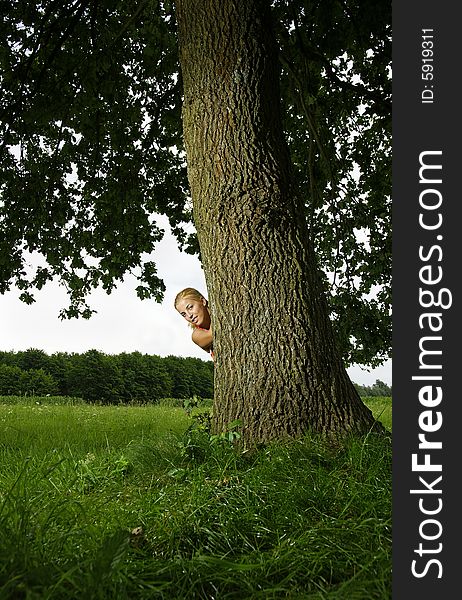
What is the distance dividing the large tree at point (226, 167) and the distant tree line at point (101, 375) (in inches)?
228

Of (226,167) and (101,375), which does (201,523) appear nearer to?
(226,167)

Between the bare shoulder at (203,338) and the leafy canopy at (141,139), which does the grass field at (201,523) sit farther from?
the leafy canopy at (141,139)

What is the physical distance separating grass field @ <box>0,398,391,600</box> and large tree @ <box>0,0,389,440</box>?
23.6 inches

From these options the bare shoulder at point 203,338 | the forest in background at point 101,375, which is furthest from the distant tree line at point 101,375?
the bare shoulder at point 203,338

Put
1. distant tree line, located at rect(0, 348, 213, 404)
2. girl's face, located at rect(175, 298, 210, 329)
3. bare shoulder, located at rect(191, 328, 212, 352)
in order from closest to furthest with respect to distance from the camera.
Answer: bare shoulder, located at rect(191, 328, 212, 352), girl's face, located at rect(175, 298, 210, 329), distant tree line, located at rect(0, 348, 213, 404)

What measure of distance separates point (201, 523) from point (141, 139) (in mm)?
8202

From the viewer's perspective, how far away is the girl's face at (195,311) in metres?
7.06

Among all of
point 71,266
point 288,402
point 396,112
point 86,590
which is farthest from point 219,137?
point 71,266

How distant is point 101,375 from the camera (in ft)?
57.8

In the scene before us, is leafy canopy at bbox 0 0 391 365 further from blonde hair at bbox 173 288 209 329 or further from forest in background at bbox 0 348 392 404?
forest in background at bbox 0 348 392 404

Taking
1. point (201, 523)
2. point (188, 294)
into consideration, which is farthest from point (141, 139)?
point (201, 523)

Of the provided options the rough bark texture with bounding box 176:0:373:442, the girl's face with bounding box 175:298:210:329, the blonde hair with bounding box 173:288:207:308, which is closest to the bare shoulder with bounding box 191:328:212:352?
the girl's face with bounding box 175:298:210:329

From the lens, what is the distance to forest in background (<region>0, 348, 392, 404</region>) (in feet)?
57.4

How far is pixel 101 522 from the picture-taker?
3514mm
